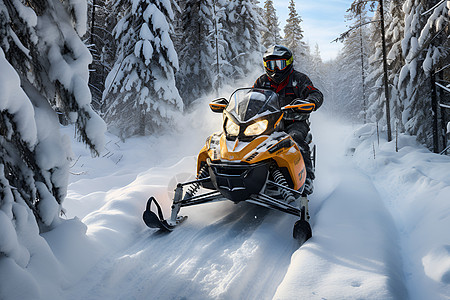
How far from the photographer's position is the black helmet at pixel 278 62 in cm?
540

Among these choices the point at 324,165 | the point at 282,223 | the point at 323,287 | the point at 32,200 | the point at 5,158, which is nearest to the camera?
the point at 323,287

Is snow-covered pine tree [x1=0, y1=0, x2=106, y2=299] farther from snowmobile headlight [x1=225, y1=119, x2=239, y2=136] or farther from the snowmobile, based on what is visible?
snowmobile headlight [x1=225, y1=119, x2=239, y2=136]

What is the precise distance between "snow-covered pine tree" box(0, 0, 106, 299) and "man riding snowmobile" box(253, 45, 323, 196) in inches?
117

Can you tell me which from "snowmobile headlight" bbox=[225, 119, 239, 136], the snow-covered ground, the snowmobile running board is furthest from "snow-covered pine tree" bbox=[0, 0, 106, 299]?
"snowmobile headlight" bbox=[225, 119, 239, 136]

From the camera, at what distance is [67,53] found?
348cm

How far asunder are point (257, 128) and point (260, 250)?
1615 millimetres

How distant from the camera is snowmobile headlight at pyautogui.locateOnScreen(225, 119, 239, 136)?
4.26 metres


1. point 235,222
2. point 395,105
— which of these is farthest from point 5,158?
point 395,105

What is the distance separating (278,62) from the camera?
5445mm

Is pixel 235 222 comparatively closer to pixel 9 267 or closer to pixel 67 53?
pixel 9 267

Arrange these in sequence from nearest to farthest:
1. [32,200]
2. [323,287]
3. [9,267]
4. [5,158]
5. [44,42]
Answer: [9,267]
[323,287]
[5,158]
[32,200]
[44,42]

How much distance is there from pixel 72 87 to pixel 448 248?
160 inches

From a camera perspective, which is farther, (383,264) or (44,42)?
(44,42)

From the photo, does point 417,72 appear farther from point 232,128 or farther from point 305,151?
point 232,128
